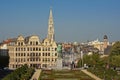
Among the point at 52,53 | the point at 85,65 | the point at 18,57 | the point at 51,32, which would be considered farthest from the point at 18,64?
the point at 51,32

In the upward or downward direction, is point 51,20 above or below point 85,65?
above

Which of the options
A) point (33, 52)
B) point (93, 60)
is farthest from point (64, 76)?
point (33, 52)

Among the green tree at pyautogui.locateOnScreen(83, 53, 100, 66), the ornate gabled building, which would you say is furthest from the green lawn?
the ornate gabled building

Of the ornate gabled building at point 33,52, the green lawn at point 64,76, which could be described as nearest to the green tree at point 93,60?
the ornate gabled building at point 33,52

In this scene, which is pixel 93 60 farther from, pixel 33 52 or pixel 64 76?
pixel 64 76

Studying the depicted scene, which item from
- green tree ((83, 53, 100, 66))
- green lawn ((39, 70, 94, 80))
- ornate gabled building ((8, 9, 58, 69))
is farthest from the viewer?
ornate gabled building ((8, 9, 58, 69))

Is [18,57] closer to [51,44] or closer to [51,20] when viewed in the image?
[51,44]

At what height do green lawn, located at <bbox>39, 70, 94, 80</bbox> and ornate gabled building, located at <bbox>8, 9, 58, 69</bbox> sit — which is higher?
ornate gabled building, located at <bbox>8, 9, 58, 69</bbox>

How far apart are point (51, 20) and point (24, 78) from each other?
290ft

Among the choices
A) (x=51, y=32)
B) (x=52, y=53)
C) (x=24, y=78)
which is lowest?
(x=24, y=78)

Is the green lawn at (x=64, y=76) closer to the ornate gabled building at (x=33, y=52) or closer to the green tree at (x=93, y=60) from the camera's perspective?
the green tree at (x=93, y=60)

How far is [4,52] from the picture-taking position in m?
118

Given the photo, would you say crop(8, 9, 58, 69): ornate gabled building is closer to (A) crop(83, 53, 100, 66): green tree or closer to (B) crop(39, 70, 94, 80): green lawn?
(A) crop(83, 53, 100, 66): green tree

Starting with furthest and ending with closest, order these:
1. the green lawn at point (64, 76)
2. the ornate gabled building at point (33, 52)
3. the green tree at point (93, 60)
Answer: the ornate gabled building at point (33, 52)
the green tree at point (93, 60)
the green lawn at point (64, 76)
